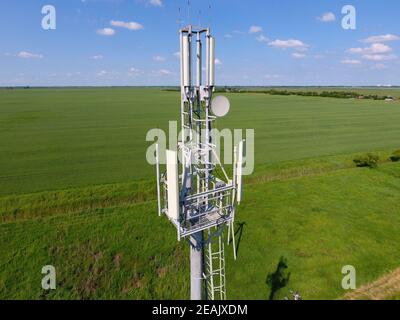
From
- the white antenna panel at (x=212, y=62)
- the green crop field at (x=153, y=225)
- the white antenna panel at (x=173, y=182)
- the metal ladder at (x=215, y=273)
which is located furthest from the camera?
the green crop field at (x=153, y=225)

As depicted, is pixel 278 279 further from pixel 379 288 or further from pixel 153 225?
pixel 153 225

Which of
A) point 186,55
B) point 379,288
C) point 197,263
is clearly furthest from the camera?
point 379,288

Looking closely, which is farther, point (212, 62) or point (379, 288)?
point (379, 288)

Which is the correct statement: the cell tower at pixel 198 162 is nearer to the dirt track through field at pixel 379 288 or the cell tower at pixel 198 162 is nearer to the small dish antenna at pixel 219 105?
the small dish antenna at pixel 219 105

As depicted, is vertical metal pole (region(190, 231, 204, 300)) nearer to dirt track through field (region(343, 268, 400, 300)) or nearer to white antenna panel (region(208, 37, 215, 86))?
white antenna panel (region(208, 37, 215, 86))

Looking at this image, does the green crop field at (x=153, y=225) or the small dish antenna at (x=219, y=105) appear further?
the green crop field at (x=153, y=225)

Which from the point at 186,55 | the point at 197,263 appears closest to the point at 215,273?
the point at 197,263

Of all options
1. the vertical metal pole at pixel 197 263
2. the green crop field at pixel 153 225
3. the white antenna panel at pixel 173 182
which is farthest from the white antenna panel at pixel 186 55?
the green crop field at pixel 153 225
